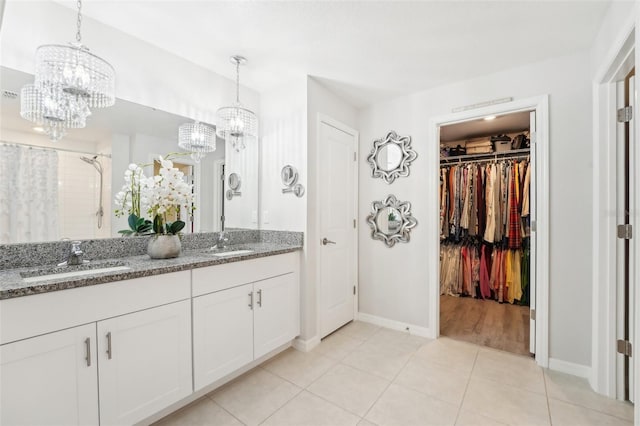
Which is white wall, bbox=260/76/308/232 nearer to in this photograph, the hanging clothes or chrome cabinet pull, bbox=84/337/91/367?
chrome cabinet pull, bbox=84/337/91/367

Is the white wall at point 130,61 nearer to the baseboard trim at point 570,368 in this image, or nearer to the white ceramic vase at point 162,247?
the white ceramic vase at point 162,247

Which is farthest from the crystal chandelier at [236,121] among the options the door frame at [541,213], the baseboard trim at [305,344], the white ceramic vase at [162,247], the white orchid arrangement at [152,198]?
the door frame at [541,213]

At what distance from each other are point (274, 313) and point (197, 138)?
5.24 feet

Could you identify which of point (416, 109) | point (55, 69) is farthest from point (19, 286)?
point (416, 109)

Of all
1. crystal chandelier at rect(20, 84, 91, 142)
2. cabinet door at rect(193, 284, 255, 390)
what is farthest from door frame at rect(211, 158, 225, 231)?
crystal chandelier at rect(20, 84, 91, 142)

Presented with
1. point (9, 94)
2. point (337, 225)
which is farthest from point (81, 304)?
point (337, 225)

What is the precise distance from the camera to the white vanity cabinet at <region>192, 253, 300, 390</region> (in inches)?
70.1

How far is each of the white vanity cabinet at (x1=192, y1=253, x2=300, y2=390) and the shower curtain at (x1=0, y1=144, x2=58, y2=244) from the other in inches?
35.2

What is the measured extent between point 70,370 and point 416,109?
319 centimetres

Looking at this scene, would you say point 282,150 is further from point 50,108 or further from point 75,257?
point 75,257

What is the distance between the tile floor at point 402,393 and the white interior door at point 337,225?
51 centimetres

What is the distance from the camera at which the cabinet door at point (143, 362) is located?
4.51ft

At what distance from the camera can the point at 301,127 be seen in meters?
2.57

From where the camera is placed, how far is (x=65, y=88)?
145 cm
